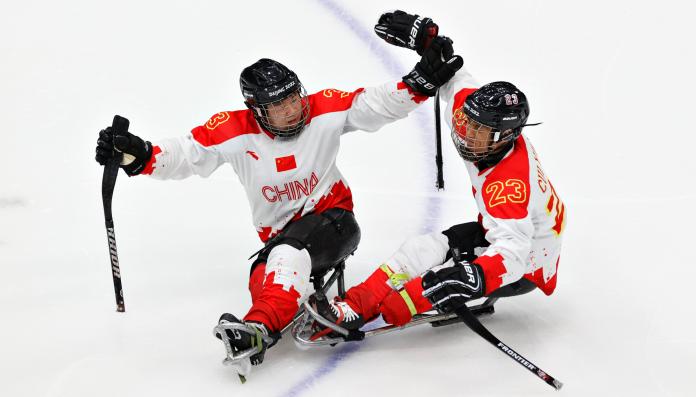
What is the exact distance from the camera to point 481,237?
13.5ft

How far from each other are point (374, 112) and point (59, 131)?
2.60 meters

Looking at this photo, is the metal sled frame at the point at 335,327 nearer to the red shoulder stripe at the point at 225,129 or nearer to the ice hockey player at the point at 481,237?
the ice hockey player at the point at 481,237

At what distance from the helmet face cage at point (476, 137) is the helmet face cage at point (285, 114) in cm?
68

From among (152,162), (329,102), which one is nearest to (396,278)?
(329,102)

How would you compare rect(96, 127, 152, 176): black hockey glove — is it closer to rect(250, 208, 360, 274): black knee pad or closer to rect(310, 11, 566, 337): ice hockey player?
rect(250, 208, 360, 274): black knee pad

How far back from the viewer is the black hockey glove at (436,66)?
13.3 feet

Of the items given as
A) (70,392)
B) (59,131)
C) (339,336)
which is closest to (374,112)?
(339,336)

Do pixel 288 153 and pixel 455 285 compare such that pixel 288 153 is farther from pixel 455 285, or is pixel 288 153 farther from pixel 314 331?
pixel 455 285

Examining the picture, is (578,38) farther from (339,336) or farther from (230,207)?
(339,336)

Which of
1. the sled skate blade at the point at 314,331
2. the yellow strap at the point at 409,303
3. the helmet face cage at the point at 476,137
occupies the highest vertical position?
the helmet face cage at the point at 476,137

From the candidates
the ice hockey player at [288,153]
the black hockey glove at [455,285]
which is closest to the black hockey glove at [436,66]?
the ice hockey player at [288,153]

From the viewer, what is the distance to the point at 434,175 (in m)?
5.60

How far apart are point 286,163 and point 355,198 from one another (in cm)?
134

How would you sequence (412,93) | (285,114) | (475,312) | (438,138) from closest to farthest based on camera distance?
1. (285,114)
2. (412,93)
3. (475,312)
4. (438,138)
